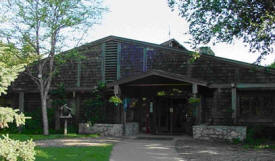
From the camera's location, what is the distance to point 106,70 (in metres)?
18.7

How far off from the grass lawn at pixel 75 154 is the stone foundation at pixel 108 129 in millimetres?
5415

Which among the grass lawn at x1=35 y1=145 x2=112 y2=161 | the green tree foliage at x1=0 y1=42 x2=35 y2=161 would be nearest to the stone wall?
the grass lawn at x1=35 y1=145 x2=112 y2=161

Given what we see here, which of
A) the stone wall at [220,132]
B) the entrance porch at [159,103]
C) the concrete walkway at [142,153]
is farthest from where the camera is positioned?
the entrance porch at [159,103]

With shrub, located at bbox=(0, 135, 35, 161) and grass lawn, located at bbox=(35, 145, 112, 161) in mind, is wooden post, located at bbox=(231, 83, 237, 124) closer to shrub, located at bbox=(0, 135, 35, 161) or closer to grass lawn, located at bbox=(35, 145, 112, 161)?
grass lawn, located at bbox=(35, 145, 112, 161)

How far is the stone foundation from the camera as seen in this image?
52.6ft

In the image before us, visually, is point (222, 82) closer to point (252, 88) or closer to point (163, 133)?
point (252, 88)

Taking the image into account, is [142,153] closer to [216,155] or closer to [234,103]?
[216,155]

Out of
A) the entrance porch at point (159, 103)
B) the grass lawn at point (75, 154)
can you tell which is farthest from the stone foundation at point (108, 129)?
the grass lawn at point (75, 154)

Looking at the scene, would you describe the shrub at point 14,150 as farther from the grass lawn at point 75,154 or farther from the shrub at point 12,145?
the grass lawn at point 75,154

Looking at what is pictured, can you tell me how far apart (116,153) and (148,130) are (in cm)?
888

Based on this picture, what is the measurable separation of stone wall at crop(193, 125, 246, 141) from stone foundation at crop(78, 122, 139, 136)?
3614mm

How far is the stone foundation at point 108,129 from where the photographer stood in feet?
52.6

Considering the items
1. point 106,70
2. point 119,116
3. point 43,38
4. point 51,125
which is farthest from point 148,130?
point 43,38

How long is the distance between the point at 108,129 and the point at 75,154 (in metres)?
6.80
